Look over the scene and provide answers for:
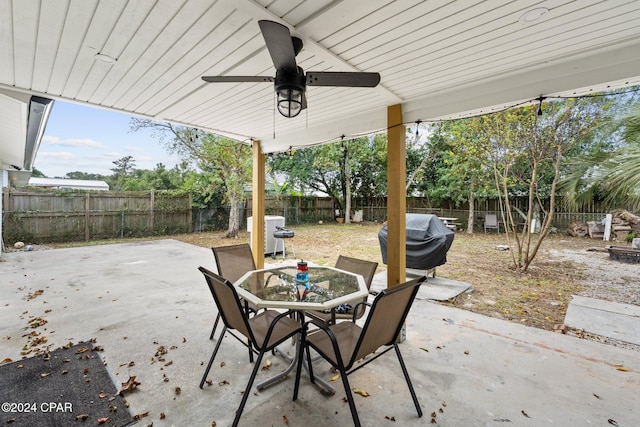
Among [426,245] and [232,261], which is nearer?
[232,261]

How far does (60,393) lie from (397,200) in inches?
126

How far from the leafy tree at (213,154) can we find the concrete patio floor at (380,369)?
217 inches

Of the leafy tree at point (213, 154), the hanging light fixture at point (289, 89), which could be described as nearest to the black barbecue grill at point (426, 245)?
the hanging light fixture at point (289, 89)

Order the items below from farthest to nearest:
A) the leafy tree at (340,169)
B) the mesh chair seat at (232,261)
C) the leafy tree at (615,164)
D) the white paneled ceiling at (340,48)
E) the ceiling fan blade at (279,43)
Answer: the leafy tree at (340,169) < the leafy tree at (615,164) < the mesh chair seat at (232,261) < the white paneled ceiling at (340,48) < the ceiling fan blade at (279,43)

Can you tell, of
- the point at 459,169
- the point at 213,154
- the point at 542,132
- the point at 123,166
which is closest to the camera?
the point at 542,132

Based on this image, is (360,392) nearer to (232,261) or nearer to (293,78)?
(232,261)

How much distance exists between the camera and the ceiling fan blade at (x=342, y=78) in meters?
1.75

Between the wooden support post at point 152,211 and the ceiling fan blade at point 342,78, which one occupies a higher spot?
the ceiling fan blade at point 342,78

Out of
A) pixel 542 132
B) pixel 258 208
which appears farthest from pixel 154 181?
pixel 542 132

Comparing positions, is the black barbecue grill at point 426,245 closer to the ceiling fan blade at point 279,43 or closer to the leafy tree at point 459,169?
the leafy tree at point 459,169

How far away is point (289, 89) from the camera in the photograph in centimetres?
177

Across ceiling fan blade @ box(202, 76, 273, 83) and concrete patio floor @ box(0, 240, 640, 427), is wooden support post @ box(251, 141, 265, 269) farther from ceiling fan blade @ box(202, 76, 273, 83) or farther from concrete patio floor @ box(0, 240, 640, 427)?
ceiling fan blade @ box(202, 76, 273, 83)

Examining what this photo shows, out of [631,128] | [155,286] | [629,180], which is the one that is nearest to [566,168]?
[631,128]

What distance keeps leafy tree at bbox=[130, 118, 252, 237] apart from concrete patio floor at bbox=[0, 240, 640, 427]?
5.51m
